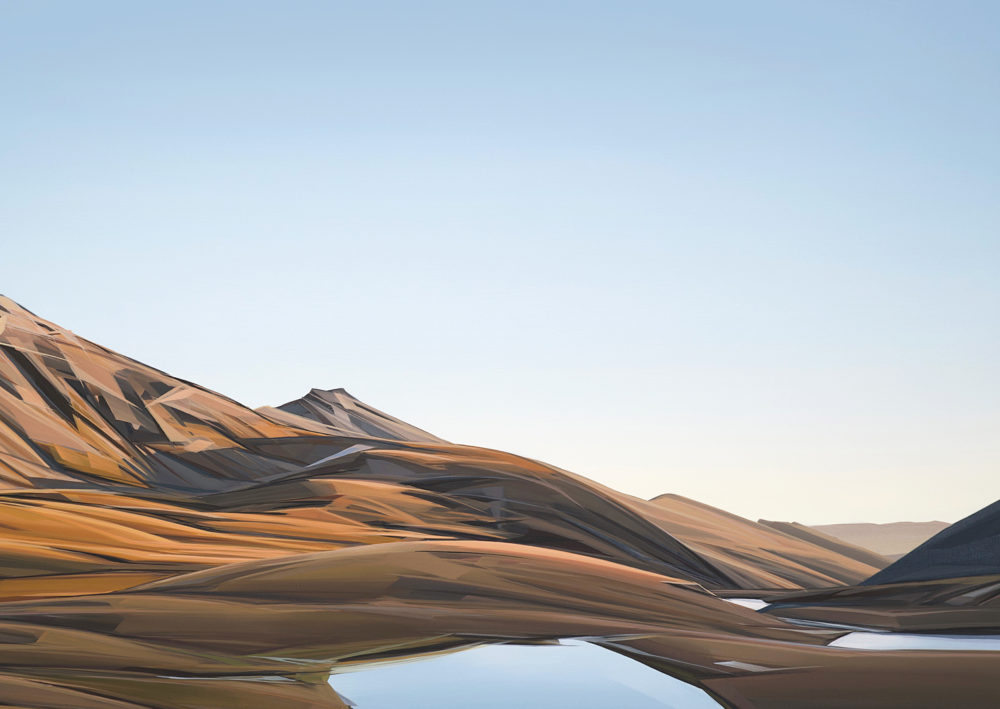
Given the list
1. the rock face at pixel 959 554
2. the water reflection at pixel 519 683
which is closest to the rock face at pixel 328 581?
the water reflection at pixel 519 683

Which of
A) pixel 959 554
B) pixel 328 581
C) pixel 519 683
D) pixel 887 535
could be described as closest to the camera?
pixel 519 683

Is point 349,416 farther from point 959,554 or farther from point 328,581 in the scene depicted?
point 328,581

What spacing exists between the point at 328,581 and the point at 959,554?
4140 mm

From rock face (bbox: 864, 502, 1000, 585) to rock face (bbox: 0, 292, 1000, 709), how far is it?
0.59 m

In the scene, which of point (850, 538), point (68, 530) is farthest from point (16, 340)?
point (850, 538)

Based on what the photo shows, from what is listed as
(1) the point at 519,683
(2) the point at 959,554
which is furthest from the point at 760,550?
(1) the point at 519,683

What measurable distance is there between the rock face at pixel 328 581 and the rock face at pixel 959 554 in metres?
0.59

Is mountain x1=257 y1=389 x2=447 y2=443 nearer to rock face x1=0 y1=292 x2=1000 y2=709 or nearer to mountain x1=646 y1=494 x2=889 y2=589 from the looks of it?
mountain x1=646 y1=494 x2=889 y2=589

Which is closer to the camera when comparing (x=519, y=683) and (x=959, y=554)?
(x=519, y=683)

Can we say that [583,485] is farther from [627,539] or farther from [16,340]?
[16,340]

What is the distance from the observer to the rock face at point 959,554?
545 centimetres

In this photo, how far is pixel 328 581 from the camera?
3654mm

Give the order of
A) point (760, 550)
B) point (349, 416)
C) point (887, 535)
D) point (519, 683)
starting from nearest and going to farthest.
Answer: point (519, 683)
point (760, 550)
point (349, 416)
point (887, 535)

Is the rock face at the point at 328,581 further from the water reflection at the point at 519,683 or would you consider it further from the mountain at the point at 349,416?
the mountain at the point at 349,416
